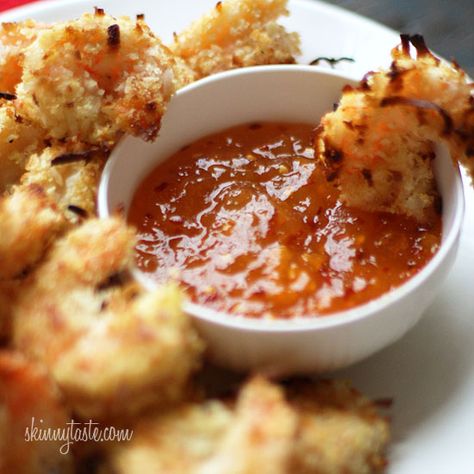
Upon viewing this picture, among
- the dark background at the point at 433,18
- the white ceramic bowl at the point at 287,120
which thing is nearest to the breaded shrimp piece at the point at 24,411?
the white ceramic bowl at the point at 287,120

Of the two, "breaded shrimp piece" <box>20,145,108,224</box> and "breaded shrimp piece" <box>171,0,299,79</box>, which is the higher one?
"breaded shrimp piece" <box>171,0,299,79</box>

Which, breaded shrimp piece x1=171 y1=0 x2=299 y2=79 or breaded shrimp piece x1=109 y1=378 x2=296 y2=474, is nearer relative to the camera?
breaded shrimp piece x1=109 y1=378 x2=296 y2=474

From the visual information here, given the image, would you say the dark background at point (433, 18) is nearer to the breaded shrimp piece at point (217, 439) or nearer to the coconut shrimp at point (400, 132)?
the coconut shrimp at point (400, 132)

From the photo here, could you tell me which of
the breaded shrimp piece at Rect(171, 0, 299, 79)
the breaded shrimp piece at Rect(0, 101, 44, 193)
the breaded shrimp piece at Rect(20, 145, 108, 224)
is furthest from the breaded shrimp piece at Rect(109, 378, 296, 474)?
the breaded shrimp piece at Rect(171, 0, 299, 79)

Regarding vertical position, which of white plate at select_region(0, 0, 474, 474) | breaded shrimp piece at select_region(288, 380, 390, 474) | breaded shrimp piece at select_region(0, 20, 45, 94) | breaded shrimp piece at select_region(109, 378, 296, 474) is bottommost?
white plate at select_region(0, 0, 474, 474)

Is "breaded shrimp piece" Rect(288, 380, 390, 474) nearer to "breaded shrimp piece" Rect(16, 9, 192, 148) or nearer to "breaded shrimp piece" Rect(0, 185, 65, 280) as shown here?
"breaded shrimp piece" Rect(0, 185, 65, 280)

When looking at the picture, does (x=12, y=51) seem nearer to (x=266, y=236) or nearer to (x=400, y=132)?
(x=266, y=236)

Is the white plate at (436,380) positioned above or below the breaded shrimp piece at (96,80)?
below

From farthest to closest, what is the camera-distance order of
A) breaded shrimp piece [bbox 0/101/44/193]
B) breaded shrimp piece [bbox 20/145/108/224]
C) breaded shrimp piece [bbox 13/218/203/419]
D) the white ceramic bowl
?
breaded shrimp piece [bbox 0/101/44/193] < breaded shrimp piece [bbox 20/145/108/224] < the white ceramic bowl < breaded shrimp piece [bbox 13/218/203/419]
